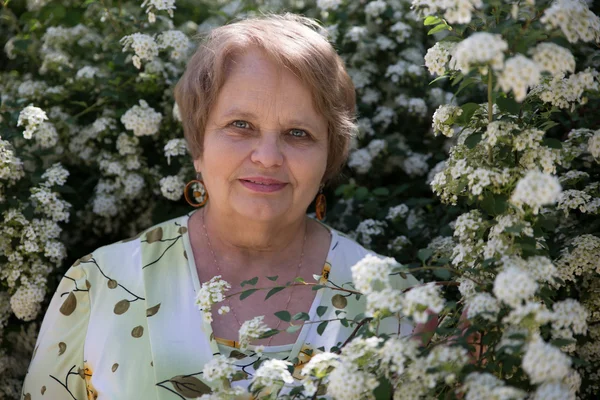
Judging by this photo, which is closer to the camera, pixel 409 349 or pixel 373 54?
pixel 409 349

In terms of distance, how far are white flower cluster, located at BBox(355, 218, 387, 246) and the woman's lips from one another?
2.74 feet

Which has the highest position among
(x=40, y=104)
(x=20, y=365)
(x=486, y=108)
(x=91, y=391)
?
(x=486, y=108)

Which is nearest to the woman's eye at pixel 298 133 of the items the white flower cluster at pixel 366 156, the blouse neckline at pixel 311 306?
the blouse neckline at pixel 311 306

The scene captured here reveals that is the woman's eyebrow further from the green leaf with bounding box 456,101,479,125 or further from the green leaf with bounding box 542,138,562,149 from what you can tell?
the green leaf with bounding box 542,138,562,149

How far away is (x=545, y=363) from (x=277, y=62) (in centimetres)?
142

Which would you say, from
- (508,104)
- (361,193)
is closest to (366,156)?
(361,193)

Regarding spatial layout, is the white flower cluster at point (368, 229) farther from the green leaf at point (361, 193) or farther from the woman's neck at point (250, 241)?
the woman's neck at point (250, 241)

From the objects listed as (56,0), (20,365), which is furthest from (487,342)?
(56,0)

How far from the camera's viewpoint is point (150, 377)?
2.32 metres

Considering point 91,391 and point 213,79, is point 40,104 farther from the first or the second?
point 91,391

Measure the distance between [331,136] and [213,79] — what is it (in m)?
0.52

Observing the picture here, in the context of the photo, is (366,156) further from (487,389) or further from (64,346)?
(487,389)

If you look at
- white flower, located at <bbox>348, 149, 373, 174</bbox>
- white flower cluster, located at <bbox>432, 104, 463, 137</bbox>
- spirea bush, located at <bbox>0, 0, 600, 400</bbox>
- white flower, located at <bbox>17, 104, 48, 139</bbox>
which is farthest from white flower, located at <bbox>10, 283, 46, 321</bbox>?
white flower cluster, located at <bbox>432, 104, 463, 137</bbox>

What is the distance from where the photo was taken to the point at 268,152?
239 cm
